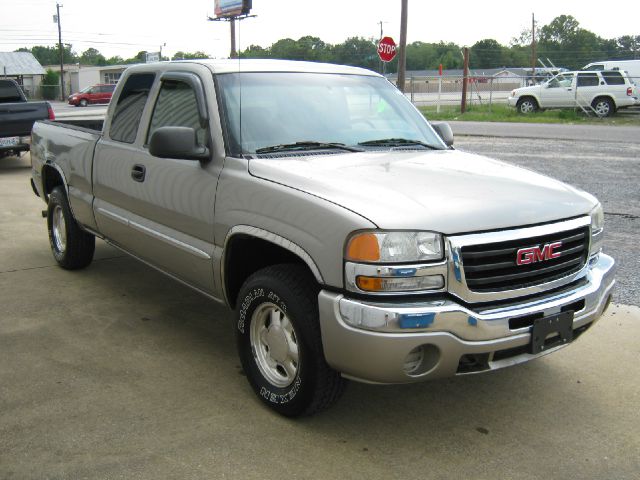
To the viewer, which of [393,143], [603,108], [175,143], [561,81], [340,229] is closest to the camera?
[340,229]

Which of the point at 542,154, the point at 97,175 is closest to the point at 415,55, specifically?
the point at 542,154

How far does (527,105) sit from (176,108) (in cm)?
2476

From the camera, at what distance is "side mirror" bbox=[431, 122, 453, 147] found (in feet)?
16.8

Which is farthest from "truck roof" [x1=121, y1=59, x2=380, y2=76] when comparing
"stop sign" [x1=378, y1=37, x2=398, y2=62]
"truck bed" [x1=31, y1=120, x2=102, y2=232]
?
"stop sign" [x1=378, y1=37, x2=398, y2=62]

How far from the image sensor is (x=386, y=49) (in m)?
22.6

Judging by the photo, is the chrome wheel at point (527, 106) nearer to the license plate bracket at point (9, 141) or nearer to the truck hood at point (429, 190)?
the license plate bracket at point (9, 141)

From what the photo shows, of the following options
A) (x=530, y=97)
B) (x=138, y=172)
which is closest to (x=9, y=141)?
(x=138, y=172)

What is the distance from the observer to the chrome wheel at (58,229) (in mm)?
6436

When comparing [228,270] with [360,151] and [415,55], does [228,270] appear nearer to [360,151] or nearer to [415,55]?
[360,151]

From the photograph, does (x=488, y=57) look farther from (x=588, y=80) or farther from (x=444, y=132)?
(x=444, y=132)

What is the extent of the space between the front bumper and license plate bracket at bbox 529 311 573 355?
0.03 metres

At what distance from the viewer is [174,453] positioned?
3275 millimetres

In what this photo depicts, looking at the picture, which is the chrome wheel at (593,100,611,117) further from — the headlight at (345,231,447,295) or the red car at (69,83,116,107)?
the red car at (69,83,116,107)

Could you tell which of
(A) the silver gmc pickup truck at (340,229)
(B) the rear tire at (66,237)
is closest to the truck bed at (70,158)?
(B) the rear tire at (66,237)
